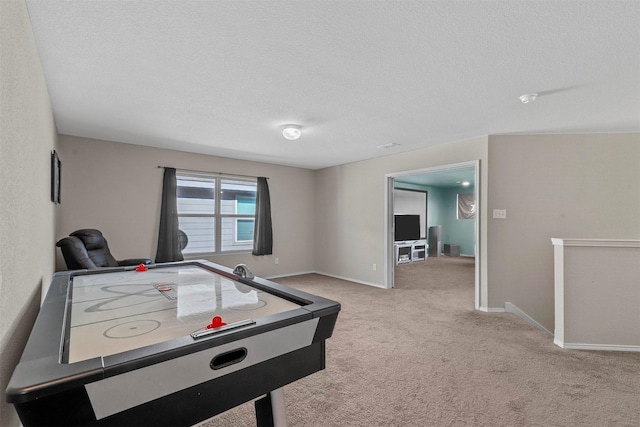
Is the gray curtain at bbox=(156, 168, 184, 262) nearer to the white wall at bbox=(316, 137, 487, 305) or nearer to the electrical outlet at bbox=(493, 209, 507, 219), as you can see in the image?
the white wall at bbox=(316, 137, 487, 305)

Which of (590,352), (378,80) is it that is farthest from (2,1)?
(590,352)

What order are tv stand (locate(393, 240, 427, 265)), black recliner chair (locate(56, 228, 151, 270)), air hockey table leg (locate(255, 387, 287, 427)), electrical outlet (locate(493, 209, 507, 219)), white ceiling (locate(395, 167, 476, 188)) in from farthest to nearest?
tv stand (locate(393, 240, 427, 265)) < white ceiling (locate(395, 167, 476, 188)) < electrical outlet (locate(493, 209, 507, 219)) < black recliner chair (locate(56, 228, 151, 270)) < air hockey table leg (locate(255, 387, 287, 427))

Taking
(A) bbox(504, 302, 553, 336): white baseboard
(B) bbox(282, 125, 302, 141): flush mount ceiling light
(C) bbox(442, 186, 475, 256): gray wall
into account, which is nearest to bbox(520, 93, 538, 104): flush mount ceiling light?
(B) bbox(282, 125, 302, 141): flush mount ceiling light

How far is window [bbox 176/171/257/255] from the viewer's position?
15.7ft

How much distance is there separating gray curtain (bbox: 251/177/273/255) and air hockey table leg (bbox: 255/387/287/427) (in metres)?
4.16

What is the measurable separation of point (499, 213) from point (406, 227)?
14.6ft

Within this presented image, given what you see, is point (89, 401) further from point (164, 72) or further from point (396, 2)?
point (164, 72)

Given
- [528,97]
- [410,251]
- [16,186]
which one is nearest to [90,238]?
[16,186]

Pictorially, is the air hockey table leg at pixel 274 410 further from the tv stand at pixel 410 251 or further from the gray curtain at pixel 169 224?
the tv stand at pixel 410 251

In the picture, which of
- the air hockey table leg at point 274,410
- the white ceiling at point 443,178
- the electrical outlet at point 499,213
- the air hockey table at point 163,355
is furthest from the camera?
the white ceiling at point 443,178

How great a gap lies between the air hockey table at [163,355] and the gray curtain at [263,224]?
371 cm

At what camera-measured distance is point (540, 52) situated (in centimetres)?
183

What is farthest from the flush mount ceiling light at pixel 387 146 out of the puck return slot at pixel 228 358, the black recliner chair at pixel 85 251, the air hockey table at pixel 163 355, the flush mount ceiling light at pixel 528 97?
the puck return slot at pixel 228 358

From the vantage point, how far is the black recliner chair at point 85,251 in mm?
2738
